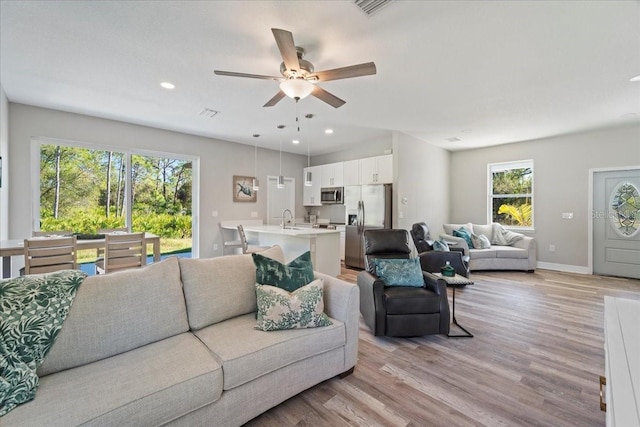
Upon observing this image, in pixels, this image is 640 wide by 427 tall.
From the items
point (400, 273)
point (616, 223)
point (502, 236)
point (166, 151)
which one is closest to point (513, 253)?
point (502, 236)

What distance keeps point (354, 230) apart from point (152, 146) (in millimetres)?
4170

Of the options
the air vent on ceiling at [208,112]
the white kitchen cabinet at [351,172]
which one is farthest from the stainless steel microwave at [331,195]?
the air vent on ceiling at [208,112]

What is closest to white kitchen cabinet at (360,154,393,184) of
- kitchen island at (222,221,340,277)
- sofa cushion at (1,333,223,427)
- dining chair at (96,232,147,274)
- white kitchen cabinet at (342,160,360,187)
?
white kitchen cabinet at (342,160,360,187)

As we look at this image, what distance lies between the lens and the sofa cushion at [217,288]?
1831mm

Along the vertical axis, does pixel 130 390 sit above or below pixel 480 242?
below

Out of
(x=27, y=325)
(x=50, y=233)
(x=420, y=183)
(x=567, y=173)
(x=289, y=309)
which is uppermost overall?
(x=567, y=173)

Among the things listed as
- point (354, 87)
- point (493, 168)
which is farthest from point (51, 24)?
point (493, 168)

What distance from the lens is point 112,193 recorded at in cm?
462

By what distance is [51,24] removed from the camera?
7.10ft

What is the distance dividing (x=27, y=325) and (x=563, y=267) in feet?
24.6

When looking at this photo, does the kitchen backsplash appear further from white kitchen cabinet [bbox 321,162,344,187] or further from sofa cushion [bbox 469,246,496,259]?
sofa cushion [bbox 469,246,496,259]

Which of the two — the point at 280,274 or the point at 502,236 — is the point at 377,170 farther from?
the point at 280,274

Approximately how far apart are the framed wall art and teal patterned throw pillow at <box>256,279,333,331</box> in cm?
459

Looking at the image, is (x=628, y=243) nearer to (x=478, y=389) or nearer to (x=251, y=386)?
(x=478, y=389)
